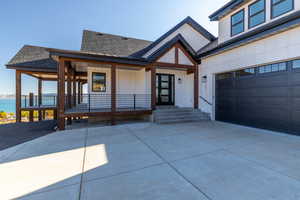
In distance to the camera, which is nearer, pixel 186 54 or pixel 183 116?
pixel 183 116

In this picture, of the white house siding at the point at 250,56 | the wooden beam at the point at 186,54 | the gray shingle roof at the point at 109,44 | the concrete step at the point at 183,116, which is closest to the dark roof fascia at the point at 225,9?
the white house siding at the point at 250,56

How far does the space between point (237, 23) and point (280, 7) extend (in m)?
2.05

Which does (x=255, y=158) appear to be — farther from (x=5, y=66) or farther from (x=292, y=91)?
(x=5, y=66)

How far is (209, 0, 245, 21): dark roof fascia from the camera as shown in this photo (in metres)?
7.76

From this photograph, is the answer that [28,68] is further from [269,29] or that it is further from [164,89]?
[269,29]

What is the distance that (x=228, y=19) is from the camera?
8.51m

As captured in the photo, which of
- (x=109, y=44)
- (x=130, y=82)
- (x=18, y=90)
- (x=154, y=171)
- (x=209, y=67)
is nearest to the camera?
(x=154, y=171)

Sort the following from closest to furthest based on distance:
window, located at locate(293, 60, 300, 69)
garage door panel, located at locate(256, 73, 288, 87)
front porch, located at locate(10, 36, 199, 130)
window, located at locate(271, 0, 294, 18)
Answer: window, located at locate(293, 60, 300, 69) → garage door panel, located at locate(256, 73, 288, 87) → window, located at locate(271, 0, 294, 18) → front porch, located at locate(10, 36, 199, 130)

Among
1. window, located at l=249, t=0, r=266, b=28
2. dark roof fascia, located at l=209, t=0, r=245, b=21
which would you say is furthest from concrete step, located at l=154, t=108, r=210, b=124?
dark roof fascia, located at l=209, t=0, r=245, b=21

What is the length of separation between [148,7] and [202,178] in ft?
38.8

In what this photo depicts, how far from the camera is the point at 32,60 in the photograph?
1001 centimetres

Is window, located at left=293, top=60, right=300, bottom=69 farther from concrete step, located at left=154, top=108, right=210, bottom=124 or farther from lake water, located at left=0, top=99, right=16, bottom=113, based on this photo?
lake water, located at left=0, top=99, right=16, bottom=113

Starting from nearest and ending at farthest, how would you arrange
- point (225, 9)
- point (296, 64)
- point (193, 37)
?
point (296, 64), point (225, 9), point (193, 37)

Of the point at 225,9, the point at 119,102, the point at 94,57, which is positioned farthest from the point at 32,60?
the point at 225,9
